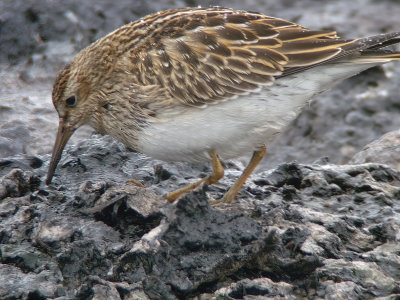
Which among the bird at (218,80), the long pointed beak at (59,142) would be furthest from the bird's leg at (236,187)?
the long pointed beak at (59,142)

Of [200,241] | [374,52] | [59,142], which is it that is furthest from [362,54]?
[59,142]

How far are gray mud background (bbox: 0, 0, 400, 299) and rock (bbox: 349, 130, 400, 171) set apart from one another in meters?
0.02

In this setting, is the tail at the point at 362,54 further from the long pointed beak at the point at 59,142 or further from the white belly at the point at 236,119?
the long pointed beak at the point at 59,142

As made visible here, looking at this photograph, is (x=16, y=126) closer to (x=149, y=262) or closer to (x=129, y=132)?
(x=129, y=132)

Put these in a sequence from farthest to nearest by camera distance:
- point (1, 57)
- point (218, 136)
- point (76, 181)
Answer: point (1, 57), point (76, 181), point (218, 136)

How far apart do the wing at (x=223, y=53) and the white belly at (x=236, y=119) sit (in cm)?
11

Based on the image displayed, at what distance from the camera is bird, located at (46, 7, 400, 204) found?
6.05m

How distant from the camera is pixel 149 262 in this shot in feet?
16.8

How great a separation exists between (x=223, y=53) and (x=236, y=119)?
71 cm

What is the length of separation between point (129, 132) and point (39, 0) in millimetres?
5709

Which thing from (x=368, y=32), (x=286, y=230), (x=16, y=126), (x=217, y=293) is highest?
(x=368, y=32)

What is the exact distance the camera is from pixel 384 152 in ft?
26.4

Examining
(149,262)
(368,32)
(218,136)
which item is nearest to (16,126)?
(218,136)

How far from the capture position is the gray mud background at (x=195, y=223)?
16.8ft
